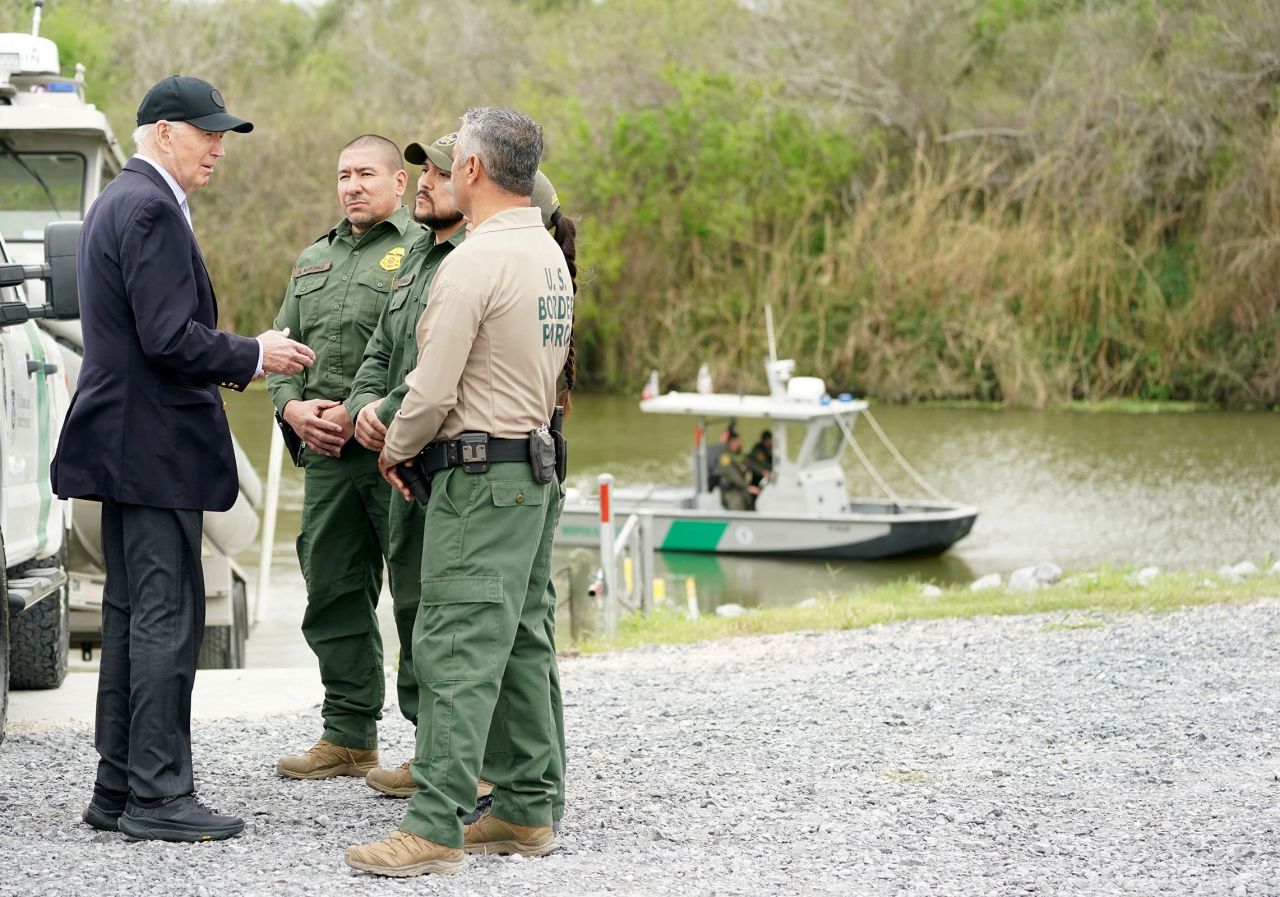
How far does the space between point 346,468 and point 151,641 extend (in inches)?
35.6

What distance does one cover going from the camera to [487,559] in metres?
4.61

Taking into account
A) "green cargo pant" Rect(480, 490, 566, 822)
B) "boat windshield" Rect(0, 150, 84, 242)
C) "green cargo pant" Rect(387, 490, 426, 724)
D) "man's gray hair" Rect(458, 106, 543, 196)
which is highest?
"boat windshield" Rect(0, 150, 84, 242)

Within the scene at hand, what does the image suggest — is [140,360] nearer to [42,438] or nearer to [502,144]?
[502,144]

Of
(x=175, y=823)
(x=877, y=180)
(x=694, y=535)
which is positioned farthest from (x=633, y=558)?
(x=877, y=180)

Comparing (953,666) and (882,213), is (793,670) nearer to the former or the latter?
(953,666)

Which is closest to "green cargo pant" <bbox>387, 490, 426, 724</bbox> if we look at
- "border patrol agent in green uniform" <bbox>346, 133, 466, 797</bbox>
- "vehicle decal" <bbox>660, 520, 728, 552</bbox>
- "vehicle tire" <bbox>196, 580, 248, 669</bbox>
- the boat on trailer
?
"border patrol agent in green uniform" <bbox>346, 133, 466, 797</bbox>

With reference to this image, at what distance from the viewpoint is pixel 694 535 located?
20172 mm

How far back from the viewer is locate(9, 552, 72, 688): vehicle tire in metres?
7.50

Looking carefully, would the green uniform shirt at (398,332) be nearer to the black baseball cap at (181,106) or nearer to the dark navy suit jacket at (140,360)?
the dark navy suit jacket at (140,360)

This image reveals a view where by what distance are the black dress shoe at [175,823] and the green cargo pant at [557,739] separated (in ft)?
2.54

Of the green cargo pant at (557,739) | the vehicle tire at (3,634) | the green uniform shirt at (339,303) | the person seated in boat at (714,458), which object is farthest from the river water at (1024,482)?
the green cargo pant at (557,739)

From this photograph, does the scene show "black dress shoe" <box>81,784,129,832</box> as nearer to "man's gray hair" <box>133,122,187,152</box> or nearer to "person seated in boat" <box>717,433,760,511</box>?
"man's gray hair" <box>133,122,187,152</box>

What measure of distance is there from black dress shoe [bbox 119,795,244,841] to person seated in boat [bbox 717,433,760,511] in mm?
15888

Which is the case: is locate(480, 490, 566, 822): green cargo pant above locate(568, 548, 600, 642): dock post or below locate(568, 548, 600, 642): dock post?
above
